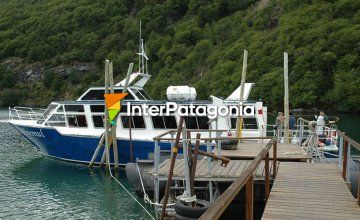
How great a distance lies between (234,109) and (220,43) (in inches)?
3629

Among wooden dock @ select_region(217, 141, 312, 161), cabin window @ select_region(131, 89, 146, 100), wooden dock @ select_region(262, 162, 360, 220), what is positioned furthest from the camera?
cabin window @ select_region(131, 89, 146, 100)

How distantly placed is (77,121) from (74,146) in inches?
53.9

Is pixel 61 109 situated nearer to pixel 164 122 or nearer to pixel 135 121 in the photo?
pixel 135 121

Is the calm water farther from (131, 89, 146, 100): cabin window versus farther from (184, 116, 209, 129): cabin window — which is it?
(131, 89, 146, 100): cabin window

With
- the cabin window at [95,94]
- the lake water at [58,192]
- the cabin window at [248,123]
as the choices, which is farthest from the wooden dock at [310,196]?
the cabin window at [95,94]

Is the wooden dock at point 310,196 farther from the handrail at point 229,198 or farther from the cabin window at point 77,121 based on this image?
the cabin window at point 77,121

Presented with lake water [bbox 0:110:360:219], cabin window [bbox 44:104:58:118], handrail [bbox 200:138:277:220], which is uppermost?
handrail [bbox 200:138:277:220]

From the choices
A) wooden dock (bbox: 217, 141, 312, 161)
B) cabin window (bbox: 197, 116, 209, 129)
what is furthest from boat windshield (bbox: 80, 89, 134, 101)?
wooden dock (bbox: 217, 141, 312, 161)

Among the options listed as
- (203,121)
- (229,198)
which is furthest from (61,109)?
(229,198)

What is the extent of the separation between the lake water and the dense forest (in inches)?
1965

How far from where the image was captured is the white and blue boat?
68.2ft

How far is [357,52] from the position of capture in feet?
220

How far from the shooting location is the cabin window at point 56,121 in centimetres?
2362

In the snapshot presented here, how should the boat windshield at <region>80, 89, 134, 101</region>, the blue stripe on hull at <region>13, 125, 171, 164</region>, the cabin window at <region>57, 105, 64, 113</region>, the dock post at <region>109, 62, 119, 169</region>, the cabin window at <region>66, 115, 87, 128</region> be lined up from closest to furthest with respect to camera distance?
1. the dock post at <region>109, 62, 119, 169</region>
2. the blue stripe on hull at <region>13, 125, 171, 164</region>
3. the cabin window at <region>66, 115, 87, 128</region>
4. the boat windshield at <region>80, 89, 134, 101</region>
5. the cabin window at <region>57, 105, 64, 113</region>
